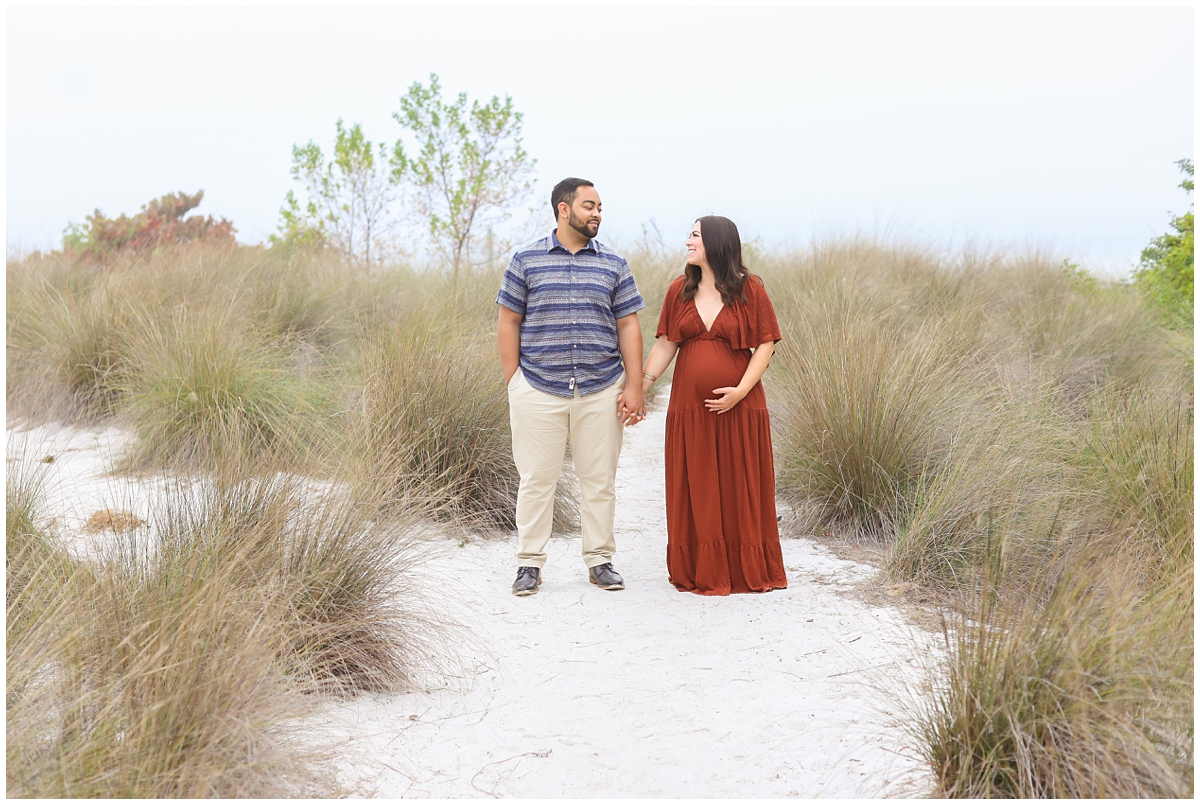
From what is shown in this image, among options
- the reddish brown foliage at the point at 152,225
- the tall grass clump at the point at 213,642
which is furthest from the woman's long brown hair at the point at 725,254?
the reddish brown foliage at the point at 152,225

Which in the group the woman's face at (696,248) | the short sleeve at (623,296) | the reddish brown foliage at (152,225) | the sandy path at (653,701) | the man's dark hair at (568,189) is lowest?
the sandy path at (653,701)

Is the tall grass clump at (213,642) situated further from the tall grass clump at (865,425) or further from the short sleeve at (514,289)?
the tall grass clump at (865,425)

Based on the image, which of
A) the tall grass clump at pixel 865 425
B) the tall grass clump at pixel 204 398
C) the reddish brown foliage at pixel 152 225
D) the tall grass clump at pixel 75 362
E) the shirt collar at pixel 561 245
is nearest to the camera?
the shirt collar at pixel 561 245

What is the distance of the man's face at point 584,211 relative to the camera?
4691 mm

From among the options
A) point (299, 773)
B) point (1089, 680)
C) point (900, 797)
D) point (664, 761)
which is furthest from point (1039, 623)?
point (299, 773)

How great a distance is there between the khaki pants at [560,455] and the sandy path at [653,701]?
27cm

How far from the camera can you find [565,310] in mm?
4766

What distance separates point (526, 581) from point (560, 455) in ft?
2.15

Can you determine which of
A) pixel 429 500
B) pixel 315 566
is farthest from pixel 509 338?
pixel 315 566

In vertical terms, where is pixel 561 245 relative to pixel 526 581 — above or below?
above

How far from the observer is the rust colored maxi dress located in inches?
191

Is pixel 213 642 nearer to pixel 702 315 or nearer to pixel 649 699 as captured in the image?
pixel 649 699

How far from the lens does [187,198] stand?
20.3m

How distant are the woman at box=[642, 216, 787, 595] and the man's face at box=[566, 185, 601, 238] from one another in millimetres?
519
